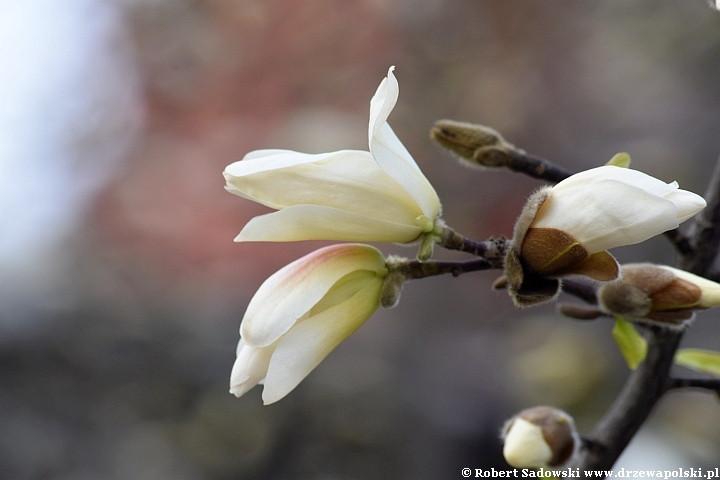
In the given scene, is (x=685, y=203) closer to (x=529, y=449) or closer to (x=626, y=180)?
(x=626, y=180)

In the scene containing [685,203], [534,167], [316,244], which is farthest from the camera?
[316,244]

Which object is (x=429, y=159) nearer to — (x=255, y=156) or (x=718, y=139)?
(x=718, y=139)

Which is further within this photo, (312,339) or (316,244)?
(316,244)

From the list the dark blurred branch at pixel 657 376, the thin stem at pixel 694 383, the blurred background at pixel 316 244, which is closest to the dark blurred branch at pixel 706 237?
the dark blurred branch at pixel 657 376

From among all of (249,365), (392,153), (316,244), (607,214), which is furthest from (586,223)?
(316,244)

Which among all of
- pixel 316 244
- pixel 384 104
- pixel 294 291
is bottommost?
pixel 316 244

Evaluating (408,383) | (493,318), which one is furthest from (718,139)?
(408,383)

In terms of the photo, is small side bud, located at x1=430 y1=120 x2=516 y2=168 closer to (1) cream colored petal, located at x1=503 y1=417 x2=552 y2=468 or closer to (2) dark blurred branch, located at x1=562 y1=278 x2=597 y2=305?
(2) dark blurred branch, located at x1=562 y1=278 x2=597 y2=305
